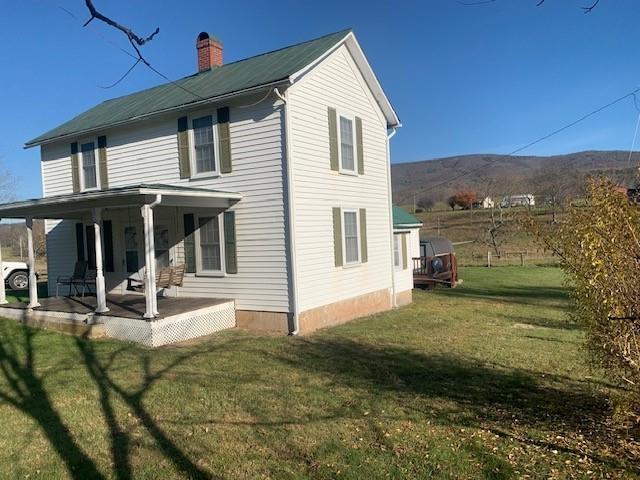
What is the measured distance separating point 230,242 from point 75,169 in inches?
240

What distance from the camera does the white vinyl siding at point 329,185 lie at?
35.2 feet

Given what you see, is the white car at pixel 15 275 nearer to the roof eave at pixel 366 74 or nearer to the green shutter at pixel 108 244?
the green shutter at pixel 108 244

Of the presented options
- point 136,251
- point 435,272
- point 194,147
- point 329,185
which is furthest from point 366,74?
point 435,272

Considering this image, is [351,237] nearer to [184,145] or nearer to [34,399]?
[184,145]

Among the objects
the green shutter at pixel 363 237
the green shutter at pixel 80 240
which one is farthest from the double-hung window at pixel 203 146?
the green shutter at pixel 80 240

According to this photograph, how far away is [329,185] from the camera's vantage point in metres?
11.9

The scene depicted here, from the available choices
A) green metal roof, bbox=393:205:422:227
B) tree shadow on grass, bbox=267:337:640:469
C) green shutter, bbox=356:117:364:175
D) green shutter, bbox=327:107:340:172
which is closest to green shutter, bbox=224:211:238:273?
green shutter, bbox=327:107:340:172

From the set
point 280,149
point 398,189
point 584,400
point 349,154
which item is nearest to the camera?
point 584,400

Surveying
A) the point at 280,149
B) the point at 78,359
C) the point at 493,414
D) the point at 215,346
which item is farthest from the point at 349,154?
the point at 493,414

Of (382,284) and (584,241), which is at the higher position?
(584,241)

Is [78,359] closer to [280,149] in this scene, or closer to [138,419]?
[138,419]

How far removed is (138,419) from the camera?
543 centimetres

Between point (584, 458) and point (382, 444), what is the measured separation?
1.70m

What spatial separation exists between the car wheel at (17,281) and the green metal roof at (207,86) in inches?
292
